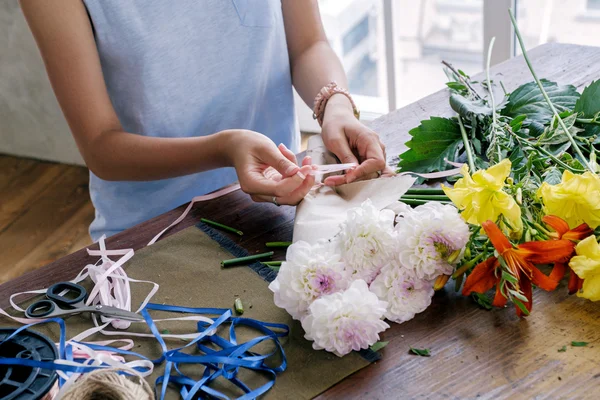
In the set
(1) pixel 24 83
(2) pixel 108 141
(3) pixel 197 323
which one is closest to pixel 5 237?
(1) pixel 24 83

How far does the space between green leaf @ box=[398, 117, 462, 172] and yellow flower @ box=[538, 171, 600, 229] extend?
0.25m

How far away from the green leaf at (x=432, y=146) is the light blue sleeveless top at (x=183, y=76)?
18.0 inches

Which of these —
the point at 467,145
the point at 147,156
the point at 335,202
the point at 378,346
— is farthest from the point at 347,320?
the point at 147,156

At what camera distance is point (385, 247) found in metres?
0.77

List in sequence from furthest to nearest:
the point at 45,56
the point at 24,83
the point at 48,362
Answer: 1. the point at 24,83
2. the point at 45,56
3. the point at 48,362

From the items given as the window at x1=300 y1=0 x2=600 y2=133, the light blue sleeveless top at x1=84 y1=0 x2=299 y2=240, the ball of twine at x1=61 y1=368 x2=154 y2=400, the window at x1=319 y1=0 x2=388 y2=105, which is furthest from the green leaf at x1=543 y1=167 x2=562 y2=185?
the window at x1=319 y1=0 x2=388 y2=105

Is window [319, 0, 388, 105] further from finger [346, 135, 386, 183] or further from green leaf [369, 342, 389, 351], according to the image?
green leaf [369, 342, 389, 351]

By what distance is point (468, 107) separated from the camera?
3.52 feet

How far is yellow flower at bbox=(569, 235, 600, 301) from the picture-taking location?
74 cm

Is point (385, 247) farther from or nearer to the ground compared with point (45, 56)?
nearer to the ground

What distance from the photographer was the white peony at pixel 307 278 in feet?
2.48

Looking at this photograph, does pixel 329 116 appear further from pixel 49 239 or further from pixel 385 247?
pixel 49 239

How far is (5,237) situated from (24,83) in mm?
715

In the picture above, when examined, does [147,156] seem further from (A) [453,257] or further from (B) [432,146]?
(A) [453,257]
